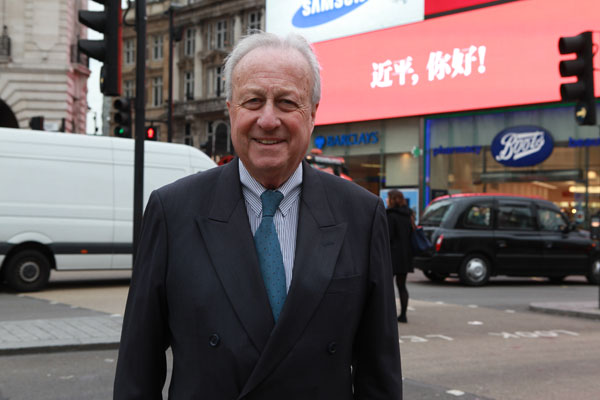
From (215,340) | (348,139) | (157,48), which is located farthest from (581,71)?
(157,48)

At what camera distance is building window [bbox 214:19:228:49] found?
164 feet

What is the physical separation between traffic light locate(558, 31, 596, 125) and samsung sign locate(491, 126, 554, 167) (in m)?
15.2

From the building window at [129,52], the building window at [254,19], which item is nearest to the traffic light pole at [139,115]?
the building window at [254,19]

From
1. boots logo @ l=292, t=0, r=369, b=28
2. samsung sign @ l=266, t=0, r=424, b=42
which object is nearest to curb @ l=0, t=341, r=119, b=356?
samsung sign @ l=266, t=0, r=424, b=42

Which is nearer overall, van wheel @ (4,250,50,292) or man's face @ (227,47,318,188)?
man's face @ (227,47,318,188)

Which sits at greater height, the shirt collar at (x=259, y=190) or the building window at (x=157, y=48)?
the building window at (x=157, y=48)

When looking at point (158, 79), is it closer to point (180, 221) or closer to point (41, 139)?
point (41, 139)

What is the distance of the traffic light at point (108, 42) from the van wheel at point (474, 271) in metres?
9.43

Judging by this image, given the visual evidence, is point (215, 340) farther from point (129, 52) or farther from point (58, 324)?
point (129, 52)

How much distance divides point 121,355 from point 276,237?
0.56 m

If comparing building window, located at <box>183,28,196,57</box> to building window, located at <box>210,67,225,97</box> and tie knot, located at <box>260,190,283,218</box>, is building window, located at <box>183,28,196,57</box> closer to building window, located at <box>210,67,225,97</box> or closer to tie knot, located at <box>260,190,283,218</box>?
building window, located at <box>210,67,225,97</box>

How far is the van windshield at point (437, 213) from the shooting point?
1562 centimetres

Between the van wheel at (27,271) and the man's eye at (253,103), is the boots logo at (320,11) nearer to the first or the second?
the van wheel at (27,271)

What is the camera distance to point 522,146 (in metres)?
25.4
